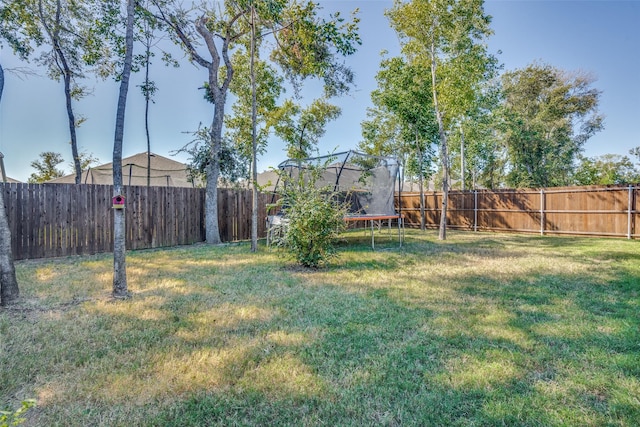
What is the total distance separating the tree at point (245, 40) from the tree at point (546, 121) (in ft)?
35.1

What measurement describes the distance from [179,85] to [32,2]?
3521mm

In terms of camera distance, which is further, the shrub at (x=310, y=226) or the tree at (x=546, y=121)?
the tree at (x=546, y=121)

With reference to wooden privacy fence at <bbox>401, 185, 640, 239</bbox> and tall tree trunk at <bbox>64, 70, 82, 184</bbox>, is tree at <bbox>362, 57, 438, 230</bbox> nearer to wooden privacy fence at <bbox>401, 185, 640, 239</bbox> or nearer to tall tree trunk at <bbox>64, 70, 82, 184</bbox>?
wooden privacy fence at <bbox>401, 185, 640, 239</bbox>

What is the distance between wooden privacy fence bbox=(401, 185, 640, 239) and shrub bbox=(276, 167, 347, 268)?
27.7ft

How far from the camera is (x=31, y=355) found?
7.04ft

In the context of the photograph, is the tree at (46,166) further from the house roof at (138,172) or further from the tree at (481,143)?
the tree at (481,143)

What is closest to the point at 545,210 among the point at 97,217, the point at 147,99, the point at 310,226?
the point at 310,226

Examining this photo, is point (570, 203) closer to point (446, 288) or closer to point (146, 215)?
point (446, 288)

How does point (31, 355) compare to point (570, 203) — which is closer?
point (31, 355)

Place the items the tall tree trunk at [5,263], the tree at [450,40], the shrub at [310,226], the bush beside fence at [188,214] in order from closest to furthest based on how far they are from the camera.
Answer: the tall tree trunk at [5,263] → the shrub at [310,226] → the bush beside fence at [188,214] → the tree at [450,40]

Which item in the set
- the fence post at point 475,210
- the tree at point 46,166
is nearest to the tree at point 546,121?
the fence post at point 475,210

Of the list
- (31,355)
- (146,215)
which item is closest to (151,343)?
(31,355)

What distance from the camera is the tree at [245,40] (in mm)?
7344

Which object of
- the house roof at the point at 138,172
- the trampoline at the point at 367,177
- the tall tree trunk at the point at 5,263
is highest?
the house roof at the point at 138,172
